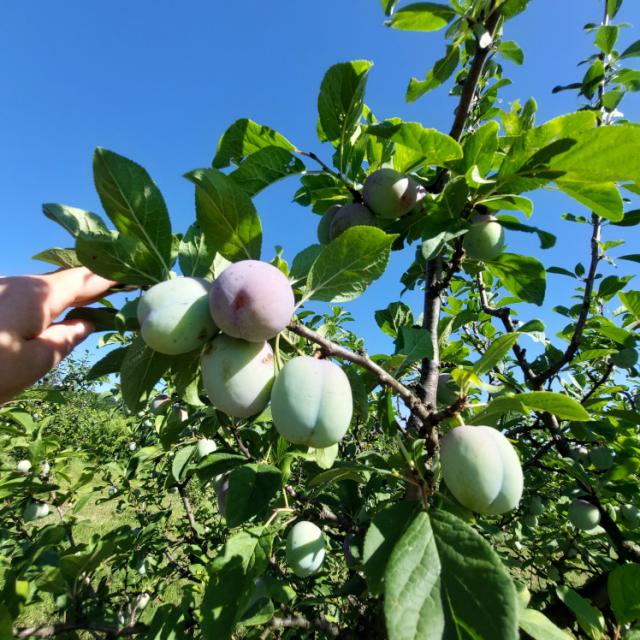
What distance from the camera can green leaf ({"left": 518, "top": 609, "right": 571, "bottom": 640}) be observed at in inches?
33.1

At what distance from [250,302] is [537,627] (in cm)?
94

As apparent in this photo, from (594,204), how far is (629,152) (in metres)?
0.19

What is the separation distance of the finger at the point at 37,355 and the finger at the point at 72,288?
0.12 feet

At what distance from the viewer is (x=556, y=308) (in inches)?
106

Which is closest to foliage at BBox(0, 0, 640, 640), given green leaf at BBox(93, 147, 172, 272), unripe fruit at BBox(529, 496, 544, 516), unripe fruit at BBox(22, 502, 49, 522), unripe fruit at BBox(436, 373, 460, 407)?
green leaf at BBox(93, 147, 172, 272)

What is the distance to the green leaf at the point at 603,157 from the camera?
0.81m

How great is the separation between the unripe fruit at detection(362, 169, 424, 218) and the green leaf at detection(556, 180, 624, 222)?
0.38 meters

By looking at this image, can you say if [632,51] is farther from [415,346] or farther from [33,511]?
[33,511]

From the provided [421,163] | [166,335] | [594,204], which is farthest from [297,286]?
[594,204]

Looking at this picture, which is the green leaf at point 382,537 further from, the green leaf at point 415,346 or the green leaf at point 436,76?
the green leaf at point 436,76

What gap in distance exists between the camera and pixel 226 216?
28.2 inches

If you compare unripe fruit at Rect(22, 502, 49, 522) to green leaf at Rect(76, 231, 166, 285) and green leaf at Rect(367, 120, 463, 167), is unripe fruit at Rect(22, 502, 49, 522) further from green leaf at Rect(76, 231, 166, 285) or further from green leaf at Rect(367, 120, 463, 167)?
green leaf at Rect(367, 120, 463, 167)

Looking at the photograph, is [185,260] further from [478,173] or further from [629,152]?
[629,152]

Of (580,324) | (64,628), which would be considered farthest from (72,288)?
(580,324)
